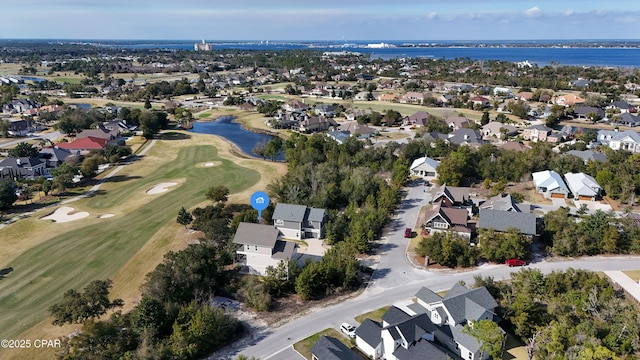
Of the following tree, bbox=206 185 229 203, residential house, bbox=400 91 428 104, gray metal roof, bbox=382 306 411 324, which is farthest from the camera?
residential house, bbox=400 91 428 104

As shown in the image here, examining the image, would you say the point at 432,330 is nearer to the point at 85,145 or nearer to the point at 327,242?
the point at 327,242

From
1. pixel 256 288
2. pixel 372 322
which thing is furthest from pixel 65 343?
pixel 372 322

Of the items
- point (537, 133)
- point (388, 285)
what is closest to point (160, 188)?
point (388, 285)

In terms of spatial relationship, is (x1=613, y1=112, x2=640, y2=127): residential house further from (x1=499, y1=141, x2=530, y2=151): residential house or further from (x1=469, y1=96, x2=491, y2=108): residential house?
(x1=499, y1=141, x2=530, y2=151): residential house

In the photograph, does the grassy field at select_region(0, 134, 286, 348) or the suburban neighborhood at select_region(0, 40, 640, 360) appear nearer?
the suburban neighborhood at select_region(0, 40, 640, 360)

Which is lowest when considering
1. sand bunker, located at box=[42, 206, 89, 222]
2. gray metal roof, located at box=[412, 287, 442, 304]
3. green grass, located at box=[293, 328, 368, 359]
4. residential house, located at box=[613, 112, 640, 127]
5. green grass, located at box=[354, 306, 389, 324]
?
sand bunker, located at box=[42, 206, 89, 222]

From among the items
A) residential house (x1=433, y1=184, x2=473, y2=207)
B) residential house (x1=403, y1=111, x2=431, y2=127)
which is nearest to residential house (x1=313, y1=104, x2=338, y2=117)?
residential house (x1=403, y1=111, x2=431, y2=127)

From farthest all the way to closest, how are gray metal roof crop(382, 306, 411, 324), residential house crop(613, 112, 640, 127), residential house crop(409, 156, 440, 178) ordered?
residential house crop(613, 112, 640, 127) < residential house crop(409, 156, 440, 178) < gray metal roof crop(382, 306, 411, 324)

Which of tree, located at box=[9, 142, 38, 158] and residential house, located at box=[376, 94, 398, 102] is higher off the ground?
residential house, located at box=[376, 94, 398, 102]
